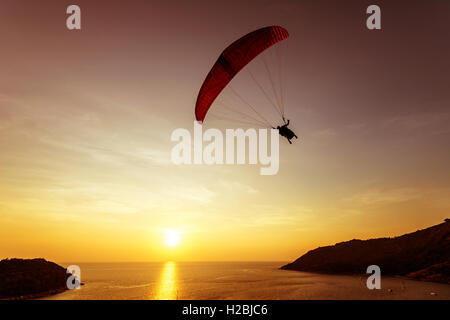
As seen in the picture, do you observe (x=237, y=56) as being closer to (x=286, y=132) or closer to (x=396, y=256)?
(x=286, y=132)

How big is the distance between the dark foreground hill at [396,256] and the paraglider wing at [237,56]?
5461 centimetres

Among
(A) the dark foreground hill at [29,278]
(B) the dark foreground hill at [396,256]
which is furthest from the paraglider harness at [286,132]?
(B) the dark foreground hill at [396,256]

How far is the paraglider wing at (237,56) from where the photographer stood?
1830 centimetres

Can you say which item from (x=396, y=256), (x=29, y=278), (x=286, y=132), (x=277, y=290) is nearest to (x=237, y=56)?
(x=286, y=132)

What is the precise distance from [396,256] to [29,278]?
86824mm

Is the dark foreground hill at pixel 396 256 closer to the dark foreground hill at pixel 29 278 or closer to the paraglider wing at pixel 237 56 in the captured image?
the paraglider wing at pixel 237 56

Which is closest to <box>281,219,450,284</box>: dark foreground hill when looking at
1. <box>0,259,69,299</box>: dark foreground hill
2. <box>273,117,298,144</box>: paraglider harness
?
<box>273,117,298,144</box>: paraglider harness

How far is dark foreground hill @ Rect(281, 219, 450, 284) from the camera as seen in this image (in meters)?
57.0

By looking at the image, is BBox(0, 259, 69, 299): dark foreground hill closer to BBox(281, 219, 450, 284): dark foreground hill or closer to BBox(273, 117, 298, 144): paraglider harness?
BBox(273, 117, 298, 144): paraglider harness

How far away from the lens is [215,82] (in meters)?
20.4
